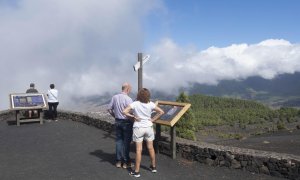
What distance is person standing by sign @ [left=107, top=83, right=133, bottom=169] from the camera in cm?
1086

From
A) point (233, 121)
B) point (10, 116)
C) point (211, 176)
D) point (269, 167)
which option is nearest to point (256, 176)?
point (269, 167)

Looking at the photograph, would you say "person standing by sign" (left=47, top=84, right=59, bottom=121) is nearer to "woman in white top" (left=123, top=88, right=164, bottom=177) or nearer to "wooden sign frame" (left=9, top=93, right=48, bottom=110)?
"wooden sign frame" (left=9, top=93, right=48, bottom=110)

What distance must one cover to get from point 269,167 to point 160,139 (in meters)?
4.20

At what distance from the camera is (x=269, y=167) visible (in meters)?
10.2

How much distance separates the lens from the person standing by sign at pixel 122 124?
428 inches

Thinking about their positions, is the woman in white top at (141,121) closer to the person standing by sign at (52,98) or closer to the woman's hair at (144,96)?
the woman's hair at (144,96)

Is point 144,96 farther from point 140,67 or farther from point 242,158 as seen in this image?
point 140,67

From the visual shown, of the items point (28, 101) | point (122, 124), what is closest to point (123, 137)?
point (122, 124)

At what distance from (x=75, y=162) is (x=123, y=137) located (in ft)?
6.14

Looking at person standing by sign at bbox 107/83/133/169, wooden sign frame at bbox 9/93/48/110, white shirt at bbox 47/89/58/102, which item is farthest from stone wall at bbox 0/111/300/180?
wooden sign frame at bbox 9/93/48/110

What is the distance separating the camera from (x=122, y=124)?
10.9m

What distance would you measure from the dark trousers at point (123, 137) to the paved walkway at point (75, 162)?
43 cm

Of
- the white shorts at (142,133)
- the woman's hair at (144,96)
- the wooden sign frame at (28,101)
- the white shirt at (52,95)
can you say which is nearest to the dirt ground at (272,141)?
the white shirt at (52,95)

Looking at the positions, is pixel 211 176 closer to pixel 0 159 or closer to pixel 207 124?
pixel 0 159
